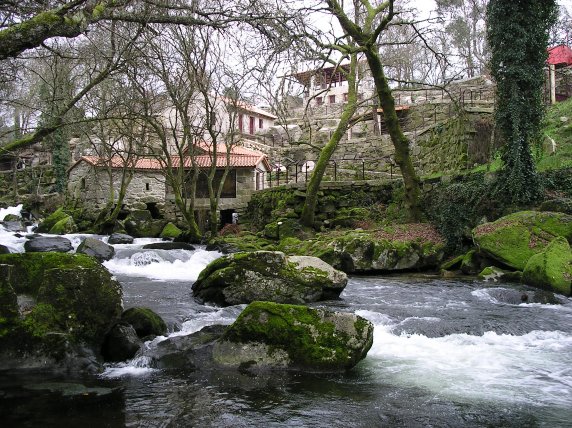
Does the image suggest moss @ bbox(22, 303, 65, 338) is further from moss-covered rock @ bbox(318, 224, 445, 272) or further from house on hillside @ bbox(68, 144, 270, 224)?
house on hillside @ bbox(68, 144, 270, 224)

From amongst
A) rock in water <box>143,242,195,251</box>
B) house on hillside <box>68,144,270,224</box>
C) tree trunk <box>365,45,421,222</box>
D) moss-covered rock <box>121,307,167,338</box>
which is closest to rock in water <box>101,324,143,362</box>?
moss-covered rock <box>121,307,167,338</box>

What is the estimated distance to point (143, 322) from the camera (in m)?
6.43

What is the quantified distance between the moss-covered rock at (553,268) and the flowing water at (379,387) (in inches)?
65.1

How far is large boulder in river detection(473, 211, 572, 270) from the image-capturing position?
35.8ft

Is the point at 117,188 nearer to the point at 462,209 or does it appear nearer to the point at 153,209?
the point at 153,209

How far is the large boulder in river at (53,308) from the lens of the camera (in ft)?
17.1

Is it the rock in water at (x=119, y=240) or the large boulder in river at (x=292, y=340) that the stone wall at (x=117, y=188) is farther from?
the large boulder in river at (x=292, y=340)

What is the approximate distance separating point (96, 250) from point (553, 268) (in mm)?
12333

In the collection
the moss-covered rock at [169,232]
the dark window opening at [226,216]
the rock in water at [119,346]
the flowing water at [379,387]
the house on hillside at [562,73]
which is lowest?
the flowing water at [379,387]

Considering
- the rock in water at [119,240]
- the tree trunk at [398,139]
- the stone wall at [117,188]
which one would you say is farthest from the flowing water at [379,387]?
the stone wall at [117,188]

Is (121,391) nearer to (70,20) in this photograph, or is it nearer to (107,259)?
(70,20)

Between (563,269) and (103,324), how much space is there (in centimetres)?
866

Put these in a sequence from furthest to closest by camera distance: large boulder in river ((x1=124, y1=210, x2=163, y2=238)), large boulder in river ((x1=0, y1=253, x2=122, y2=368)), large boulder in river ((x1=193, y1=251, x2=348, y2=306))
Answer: large boulder in river ((x1=124, y1=210, x2=163, y2=238)) → large boulder in river ((x1=193, y1=251, x2=348, y2=306)) → large boulder in river ((x1=0, y1=253, x2=122, y2=368))

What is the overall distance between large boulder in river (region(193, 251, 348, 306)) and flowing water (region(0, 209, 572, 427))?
24.8 inches
